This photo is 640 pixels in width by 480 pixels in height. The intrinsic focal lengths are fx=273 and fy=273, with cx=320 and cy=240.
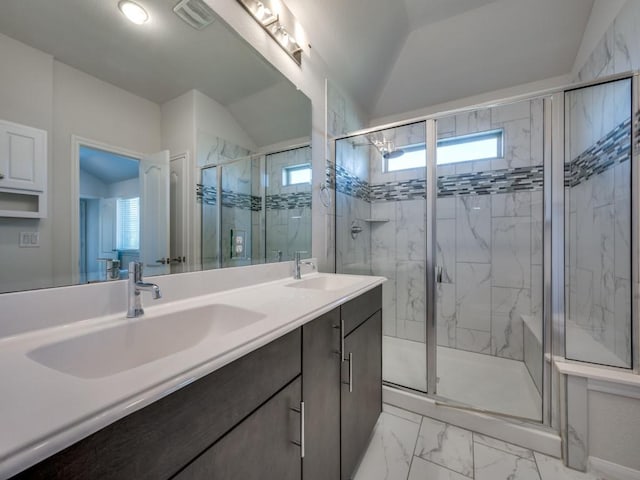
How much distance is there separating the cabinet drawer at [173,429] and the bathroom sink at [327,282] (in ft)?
2.60

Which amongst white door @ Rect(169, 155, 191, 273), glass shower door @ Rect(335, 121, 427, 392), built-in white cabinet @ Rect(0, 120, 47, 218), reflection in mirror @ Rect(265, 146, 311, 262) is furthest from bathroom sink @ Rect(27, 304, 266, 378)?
glass shower door @ Rect(335, 121, 427, 392)

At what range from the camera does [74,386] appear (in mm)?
424

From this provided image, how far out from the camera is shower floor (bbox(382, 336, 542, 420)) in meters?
1.69

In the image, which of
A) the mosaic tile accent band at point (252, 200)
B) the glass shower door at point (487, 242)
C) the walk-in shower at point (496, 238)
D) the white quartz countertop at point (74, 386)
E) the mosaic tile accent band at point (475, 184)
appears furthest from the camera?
the mosaic tile accent band at point (475, 184)

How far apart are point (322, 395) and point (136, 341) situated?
2.00ft

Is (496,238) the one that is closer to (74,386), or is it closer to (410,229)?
(410,229)

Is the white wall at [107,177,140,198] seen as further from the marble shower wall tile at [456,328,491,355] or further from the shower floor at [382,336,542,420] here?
the marble shower wall tile at [456,328,491,355]

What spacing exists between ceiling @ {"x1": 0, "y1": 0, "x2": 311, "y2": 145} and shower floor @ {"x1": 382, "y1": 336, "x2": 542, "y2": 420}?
1874 millimetres

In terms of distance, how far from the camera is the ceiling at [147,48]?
730 millimetres

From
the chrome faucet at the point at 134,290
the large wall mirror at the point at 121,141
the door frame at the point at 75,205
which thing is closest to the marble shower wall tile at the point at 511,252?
the large wall mirror at the point at 121,141

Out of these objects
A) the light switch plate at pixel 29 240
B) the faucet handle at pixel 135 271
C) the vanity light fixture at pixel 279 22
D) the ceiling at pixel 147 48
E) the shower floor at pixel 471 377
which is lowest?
the shower floor at pixel 471 377

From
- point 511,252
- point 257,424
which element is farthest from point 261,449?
point 511,252

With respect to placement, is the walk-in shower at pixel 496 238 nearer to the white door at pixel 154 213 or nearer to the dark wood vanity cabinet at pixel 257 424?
the dark wood vanity cabinet at pixel 257 424

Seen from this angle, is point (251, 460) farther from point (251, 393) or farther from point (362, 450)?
point (362, 450)
